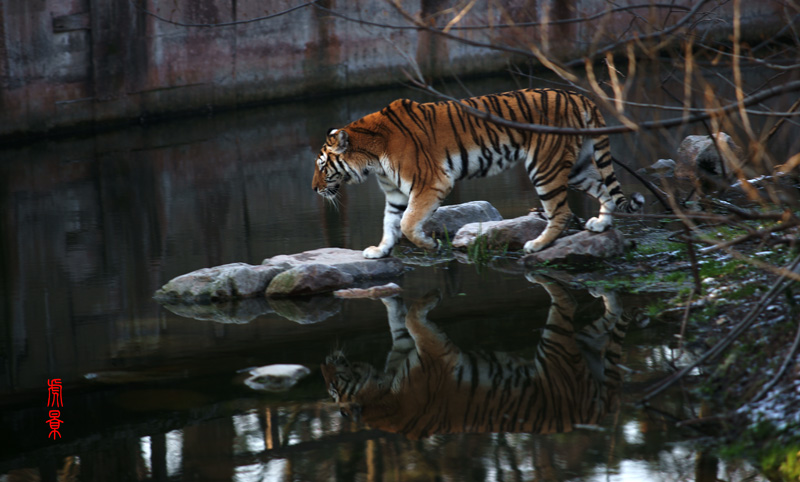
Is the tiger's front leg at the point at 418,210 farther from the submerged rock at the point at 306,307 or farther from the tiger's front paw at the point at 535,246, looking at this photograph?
the submerged rock at the point at 306,307

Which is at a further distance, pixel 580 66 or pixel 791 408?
pixel 580 66

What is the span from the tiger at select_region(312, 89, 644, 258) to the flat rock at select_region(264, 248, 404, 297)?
14 centimetres

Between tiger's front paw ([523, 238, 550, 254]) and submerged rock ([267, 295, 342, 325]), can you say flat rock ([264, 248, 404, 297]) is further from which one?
tiger's front paw ([523, 238, 550, 254])

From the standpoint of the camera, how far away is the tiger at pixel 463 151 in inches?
273

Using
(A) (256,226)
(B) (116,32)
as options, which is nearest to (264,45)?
(B) (116,32)

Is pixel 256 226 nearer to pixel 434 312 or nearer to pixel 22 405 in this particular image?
pixel 434 312

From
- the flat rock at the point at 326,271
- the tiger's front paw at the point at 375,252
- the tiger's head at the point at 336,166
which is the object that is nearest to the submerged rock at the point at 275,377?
the flat rock at the point at 326,271

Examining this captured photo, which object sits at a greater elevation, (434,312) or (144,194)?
(144,194)

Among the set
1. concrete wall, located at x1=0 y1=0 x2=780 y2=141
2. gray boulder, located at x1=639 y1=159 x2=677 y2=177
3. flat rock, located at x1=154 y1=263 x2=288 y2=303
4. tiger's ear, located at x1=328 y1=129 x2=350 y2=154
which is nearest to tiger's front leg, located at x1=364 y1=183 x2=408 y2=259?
tiger's ear, located at x1=328 y1=129 x2=350 y2=154

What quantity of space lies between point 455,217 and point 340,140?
1.43 m

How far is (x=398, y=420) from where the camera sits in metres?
4.30

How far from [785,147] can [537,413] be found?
8032 mm

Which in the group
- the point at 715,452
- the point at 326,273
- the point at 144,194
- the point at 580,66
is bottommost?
the point at 715,452

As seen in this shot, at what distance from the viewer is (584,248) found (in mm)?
6742
